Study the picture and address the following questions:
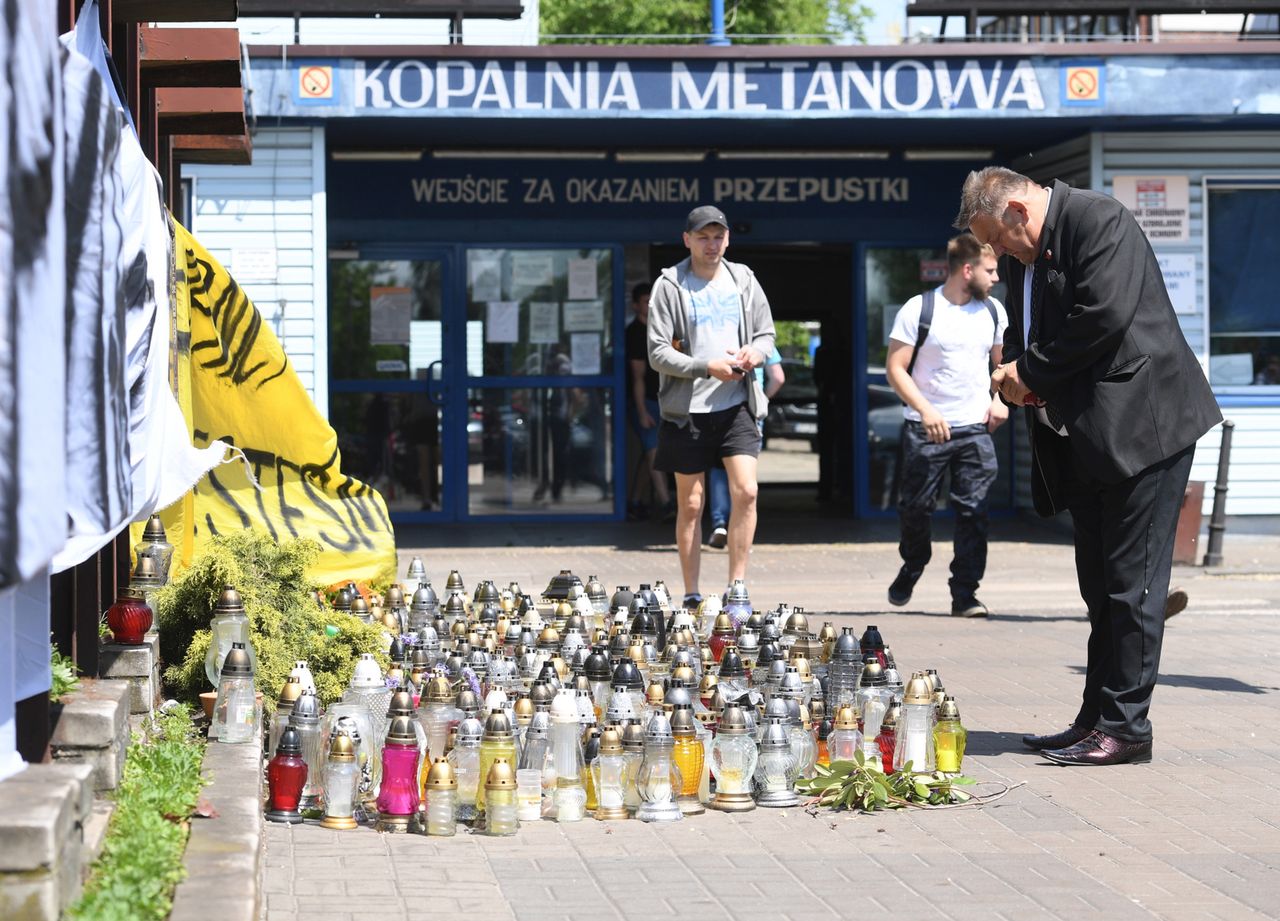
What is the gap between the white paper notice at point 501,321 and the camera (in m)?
16.2

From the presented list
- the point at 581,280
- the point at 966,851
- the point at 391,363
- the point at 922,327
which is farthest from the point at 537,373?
the point at 966,851

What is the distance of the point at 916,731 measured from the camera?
5965mm

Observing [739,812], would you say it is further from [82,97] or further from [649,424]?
[649,424]

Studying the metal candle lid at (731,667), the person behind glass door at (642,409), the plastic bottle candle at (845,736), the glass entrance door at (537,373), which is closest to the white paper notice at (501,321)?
the glass entrance door at (537,373)

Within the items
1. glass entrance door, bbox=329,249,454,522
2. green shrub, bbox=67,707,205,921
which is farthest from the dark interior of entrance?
green shrub, bbox=67,707,205,921

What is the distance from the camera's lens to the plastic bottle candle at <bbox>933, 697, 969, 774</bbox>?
601 centimetres

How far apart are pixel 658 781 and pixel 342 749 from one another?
96cm

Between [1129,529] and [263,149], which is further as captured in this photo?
[263,149]

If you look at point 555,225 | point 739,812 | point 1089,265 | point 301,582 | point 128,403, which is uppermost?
point 555,225

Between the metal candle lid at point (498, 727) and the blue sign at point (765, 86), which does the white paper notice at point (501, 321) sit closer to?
the blue sign at point (765, 86)

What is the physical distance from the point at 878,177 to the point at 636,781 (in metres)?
11.7

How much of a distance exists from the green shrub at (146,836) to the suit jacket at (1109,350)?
314 cm

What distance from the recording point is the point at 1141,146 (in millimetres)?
15133

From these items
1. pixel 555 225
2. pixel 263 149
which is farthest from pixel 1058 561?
pixel 263 149
